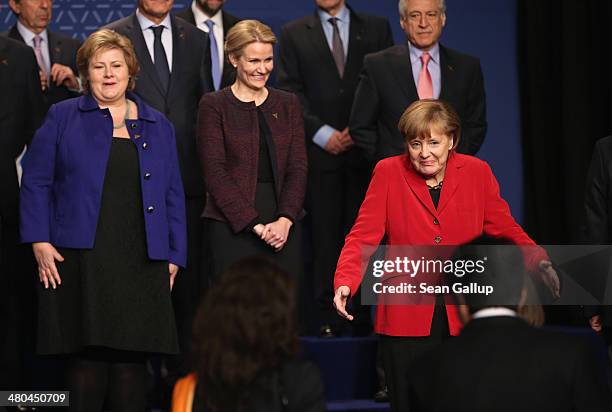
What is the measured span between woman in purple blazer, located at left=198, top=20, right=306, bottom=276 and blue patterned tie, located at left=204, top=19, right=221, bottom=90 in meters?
0.69

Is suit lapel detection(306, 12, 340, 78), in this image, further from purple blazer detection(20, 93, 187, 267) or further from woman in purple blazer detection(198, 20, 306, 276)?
purple blazer detection(20, 93, 187, 267)

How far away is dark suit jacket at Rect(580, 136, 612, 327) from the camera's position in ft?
15.1

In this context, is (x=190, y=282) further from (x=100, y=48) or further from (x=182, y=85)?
(x=100, y=48)

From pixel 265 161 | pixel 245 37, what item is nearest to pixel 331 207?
pixel 265 161

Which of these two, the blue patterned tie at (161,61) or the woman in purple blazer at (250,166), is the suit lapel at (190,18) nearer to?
the blue patterned tie at (161,61)

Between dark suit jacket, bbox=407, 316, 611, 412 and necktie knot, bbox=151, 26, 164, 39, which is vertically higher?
necktie knot, bbox=151, 26, 164, 39

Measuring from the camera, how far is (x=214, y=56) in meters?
5.70

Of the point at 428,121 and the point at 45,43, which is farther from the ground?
the point at 45,43

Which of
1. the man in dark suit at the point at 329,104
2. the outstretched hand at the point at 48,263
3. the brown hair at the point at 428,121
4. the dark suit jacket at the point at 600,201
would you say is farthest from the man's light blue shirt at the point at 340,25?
the outstretched hand at the point at 48,263

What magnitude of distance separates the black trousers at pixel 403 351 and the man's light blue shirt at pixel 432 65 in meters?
1.73

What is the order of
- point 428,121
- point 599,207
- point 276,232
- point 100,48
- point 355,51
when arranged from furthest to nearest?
point 355,51 → point 276,232 → point 599,207 → point 100,48 → point 428,121

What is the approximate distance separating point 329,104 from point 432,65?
0.57m

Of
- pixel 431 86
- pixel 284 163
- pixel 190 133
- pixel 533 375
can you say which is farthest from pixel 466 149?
pixel 533 375

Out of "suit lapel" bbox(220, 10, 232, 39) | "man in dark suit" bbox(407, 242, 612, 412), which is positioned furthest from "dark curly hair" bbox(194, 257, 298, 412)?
"suit lapel" bbox(220, 10, 232, 39)
